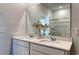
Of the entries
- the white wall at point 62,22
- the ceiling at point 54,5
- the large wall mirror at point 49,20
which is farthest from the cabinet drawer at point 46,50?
the ceiling at point 54,5

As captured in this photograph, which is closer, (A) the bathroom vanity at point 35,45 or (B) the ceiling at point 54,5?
(A) the bathroom vanity at point 35,45

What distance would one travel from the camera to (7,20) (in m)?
1.75

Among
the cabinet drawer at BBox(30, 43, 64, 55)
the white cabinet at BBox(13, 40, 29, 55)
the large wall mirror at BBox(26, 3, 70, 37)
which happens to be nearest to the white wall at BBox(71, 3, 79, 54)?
the large wall mirror at BBox(26, 3, 70, 37)

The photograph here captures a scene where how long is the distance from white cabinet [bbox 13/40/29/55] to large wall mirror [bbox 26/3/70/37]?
17 cm

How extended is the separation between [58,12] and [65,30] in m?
0.29

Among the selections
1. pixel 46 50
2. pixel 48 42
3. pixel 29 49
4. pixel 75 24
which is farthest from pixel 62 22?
pixel 29 49

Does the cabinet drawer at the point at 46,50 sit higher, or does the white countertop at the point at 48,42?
the white countertop at the point at 48,42

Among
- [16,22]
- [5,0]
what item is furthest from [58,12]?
[5,0]

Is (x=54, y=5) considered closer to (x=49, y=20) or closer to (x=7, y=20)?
(x=49, y=20)

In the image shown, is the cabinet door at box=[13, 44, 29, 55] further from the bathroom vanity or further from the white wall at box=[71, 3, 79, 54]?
the white wall at box=[71, 3, 79, 54]

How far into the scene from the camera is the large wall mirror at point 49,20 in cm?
180

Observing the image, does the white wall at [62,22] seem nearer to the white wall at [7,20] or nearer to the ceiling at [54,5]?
the ceiling at [54,5]

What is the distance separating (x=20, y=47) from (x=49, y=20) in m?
0.58

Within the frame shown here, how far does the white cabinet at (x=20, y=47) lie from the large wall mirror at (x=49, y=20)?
174 mm
